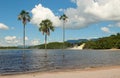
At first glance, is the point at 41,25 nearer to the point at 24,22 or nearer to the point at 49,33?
the point at 49,33

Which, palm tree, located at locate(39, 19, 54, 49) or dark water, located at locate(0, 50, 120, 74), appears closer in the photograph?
dark water, located at locate(0, 50, 120, 74)

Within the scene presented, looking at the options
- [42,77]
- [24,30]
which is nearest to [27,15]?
[24,30]

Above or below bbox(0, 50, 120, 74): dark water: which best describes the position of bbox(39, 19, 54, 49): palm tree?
above

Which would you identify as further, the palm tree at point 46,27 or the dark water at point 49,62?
the palm tree at point 46,27

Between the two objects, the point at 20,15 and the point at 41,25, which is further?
the point at 41,25

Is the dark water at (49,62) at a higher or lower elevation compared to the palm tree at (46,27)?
lower

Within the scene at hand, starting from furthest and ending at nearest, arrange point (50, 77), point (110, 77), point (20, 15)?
point (20, 15) → point (50, 77) → point (110, 77)

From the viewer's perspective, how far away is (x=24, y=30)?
412ft

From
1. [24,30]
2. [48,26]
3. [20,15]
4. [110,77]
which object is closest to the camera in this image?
[110,77]

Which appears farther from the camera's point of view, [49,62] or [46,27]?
[46,27]

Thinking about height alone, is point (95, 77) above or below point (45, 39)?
below

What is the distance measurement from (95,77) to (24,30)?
10476cm

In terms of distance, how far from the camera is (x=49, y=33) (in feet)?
503

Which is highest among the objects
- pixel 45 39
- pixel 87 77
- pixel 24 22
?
pixel 24 22
